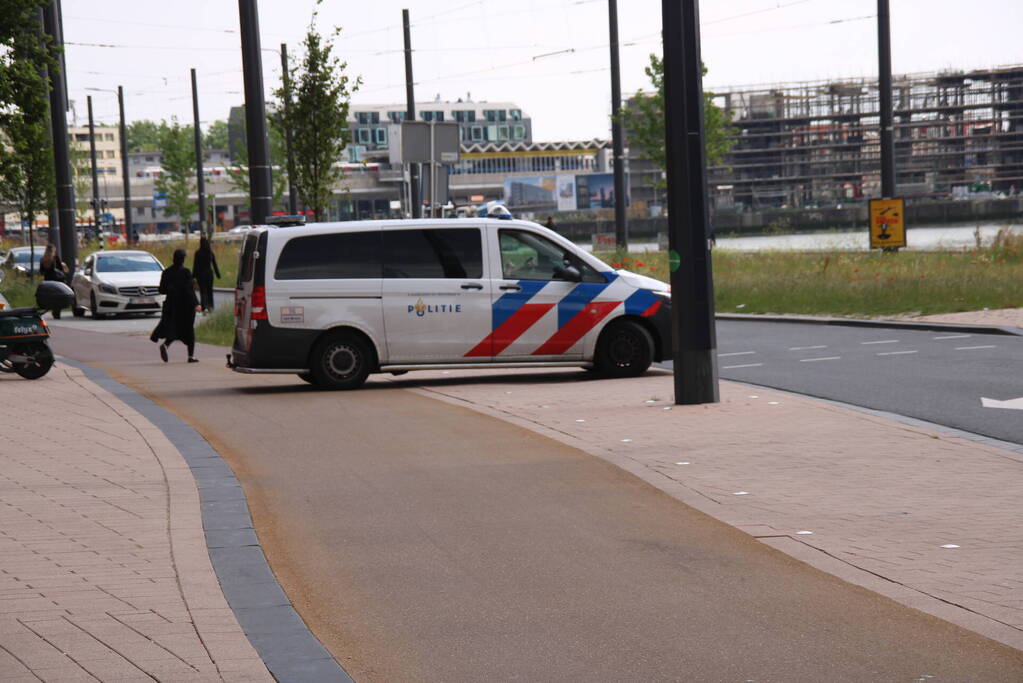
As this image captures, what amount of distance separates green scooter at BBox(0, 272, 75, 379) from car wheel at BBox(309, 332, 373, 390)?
3.60m

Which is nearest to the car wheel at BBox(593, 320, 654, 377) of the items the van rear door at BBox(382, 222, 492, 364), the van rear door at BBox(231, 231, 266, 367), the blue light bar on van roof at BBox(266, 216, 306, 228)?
the van rear door at BBox(382, 222, 492, 364)

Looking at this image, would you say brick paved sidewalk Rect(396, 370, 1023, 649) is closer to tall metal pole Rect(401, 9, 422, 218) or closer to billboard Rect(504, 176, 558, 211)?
tall metal pole Rect(401, 9, 422, 218)

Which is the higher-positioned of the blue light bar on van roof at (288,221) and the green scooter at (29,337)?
the blue light bar on van roof at (288,221)

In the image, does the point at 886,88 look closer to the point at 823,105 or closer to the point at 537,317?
the point at 537,317

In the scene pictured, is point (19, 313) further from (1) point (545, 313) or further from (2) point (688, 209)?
(2) point (688, 209)

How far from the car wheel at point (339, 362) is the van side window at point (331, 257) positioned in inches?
25.4

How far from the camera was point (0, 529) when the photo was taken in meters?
6.93

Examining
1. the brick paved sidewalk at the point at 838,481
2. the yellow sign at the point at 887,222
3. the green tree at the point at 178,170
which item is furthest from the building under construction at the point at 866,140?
the brick paved sidewalk at the point at 838,481

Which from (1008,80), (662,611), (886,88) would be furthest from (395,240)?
(1008,80)

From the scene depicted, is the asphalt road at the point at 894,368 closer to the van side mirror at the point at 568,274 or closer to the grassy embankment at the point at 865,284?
the van side mirror at the point at 568,274

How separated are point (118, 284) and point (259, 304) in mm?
18475

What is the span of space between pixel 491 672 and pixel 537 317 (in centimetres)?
1020

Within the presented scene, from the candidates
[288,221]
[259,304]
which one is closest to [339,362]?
[259,304]

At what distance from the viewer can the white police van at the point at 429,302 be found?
1442cm
